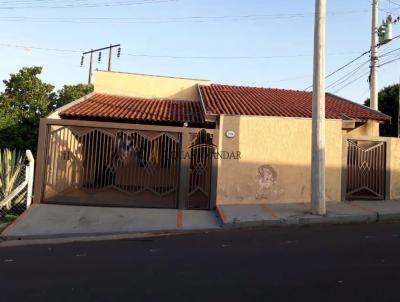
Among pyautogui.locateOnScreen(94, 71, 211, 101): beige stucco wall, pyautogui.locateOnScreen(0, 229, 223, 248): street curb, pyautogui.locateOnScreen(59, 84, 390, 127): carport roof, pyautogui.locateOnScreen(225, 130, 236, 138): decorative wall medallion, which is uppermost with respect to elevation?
pyautogui.locateOnScreen(94, 71, 211, 101): beige stucco wall

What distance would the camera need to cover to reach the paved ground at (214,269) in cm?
536

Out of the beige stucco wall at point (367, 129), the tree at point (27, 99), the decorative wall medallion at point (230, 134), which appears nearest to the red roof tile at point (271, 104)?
the beige stucco wall at point (367, 129)

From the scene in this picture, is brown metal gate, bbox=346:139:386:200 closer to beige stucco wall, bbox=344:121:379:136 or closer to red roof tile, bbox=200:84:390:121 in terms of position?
red roof tile, bbox=200:84:390:121

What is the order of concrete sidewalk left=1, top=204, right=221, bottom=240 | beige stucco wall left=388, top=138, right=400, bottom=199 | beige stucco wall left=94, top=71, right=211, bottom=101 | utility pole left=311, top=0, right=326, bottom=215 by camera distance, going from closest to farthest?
1. concrete sidewalk left=1, top=204, right=221, bottom=240
2. utility pole left=311, top=0, right=326, bottom=215
3. beige stucco wall left=388, top=138, right=400, bottom=199
4. beige stucco wall left=94, top=71, right=211, bottom=101

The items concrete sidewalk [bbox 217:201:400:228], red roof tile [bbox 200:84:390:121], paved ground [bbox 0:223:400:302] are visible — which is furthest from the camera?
red roof tile [bbox 200:84:390:121]

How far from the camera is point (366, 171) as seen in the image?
45.8 feet

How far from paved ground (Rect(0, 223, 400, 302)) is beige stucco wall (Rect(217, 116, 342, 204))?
3.88 metres

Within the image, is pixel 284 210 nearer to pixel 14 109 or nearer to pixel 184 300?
pixel 184 300

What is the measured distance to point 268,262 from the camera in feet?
22.7

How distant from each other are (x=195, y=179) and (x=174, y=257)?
5841 millimetres

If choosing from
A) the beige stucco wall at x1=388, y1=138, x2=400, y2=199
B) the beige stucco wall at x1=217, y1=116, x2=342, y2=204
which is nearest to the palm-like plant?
the beige stucco wall at x1=217, y1=116, x2=342, y2=204

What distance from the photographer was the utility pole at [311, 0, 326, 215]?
11.1 meters

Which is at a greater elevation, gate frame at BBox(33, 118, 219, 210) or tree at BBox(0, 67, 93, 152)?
tree at BBox(0, 67, 93, 152)

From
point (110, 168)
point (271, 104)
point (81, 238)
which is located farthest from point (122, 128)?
point (271, 104)
